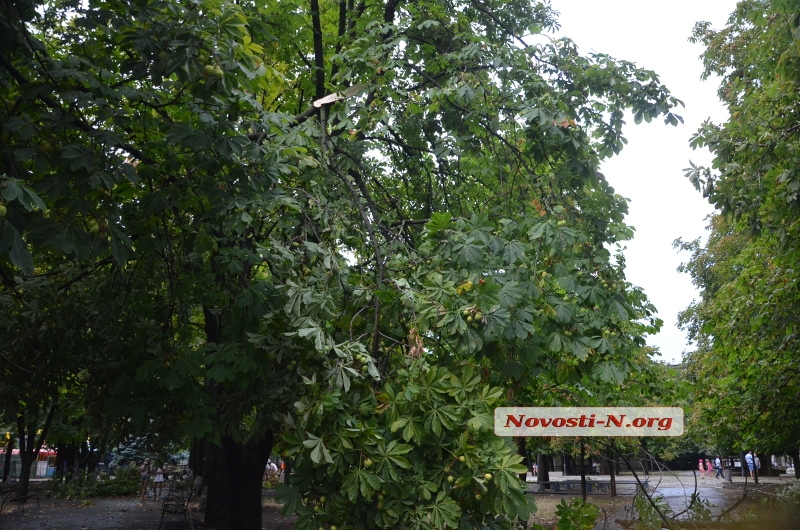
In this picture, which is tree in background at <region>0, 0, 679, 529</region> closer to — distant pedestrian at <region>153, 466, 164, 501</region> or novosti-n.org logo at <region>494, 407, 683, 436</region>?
novosti-n.org logo at <region>494, 407, 683, 436</region>

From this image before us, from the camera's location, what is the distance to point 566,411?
5902 millimetres

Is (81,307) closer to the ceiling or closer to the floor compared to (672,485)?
A: closer to the ceiling

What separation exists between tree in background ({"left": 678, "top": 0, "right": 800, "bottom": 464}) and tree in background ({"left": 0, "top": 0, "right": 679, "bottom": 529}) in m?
2.60

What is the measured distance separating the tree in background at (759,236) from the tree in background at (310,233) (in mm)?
2604

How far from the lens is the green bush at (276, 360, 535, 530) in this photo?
4.36 metres

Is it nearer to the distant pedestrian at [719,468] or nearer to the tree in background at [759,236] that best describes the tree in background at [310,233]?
the tree in background at [759,236]

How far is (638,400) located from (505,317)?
6850 millimetres

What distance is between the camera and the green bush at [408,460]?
4.36 m

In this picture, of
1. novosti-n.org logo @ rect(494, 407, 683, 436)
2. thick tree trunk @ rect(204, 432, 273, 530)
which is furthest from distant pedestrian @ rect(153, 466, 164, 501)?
novosti-n.org logo @ rect(494, 407, 683, 436)

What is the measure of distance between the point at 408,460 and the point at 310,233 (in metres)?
2.46

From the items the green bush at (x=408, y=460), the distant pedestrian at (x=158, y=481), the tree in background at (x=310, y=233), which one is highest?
the tree in background at (x=310, y=233)

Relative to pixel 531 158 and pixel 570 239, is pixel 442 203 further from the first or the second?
pixel 570 239

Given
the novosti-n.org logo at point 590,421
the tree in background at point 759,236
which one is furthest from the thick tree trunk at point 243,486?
the tree in background at point 759,236

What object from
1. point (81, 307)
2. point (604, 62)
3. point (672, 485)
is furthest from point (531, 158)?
point (81, 307)
